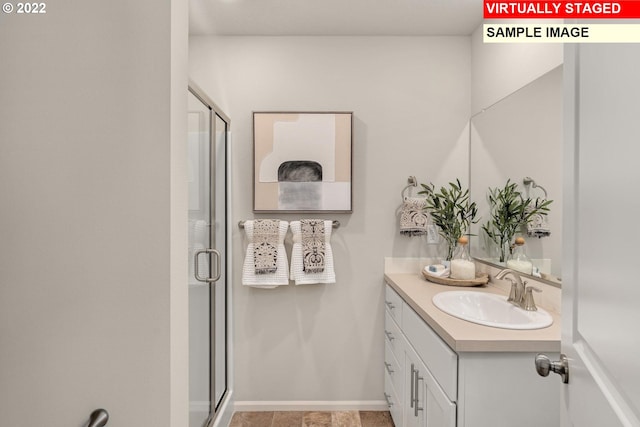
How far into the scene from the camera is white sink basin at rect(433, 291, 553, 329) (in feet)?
5.20

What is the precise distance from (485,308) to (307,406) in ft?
4.61

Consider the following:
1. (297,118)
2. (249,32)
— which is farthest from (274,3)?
(297,118)

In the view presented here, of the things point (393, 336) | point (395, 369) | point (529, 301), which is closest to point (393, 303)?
point (393, 336)

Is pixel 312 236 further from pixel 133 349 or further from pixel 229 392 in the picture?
pixel 133 349

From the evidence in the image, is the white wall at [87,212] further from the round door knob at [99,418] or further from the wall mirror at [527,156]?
the wall mirror at [527,156]

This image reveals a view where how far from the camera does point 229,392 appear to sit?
2.47m

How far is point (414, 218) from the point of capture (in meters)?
2.46

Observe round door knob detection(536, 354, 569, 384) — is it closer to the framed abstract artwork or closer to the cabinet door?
the cabinet door

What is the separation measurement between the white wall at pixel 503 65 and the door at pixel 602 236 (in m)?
1.11

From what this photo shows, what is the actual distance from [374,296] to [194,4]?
2.17 meters

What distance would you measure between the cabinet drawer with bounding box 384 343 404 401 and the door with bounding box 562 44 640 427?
1.25 meters

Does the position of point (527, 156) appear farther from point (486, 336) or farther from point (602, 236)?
point (602, 236)

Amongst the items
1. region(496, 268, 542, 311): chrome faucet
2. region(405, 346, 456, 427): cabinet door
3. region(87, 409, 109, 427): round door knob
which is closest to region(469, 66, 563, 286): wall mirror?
region(496, 268, 542, 311): chrome faucet

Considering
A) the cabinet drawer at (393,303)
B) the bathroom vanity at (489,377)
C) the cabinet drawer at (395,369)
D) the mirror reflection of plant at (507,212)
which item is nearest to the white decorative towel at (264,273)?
the cabinet drawer at (393,303)
